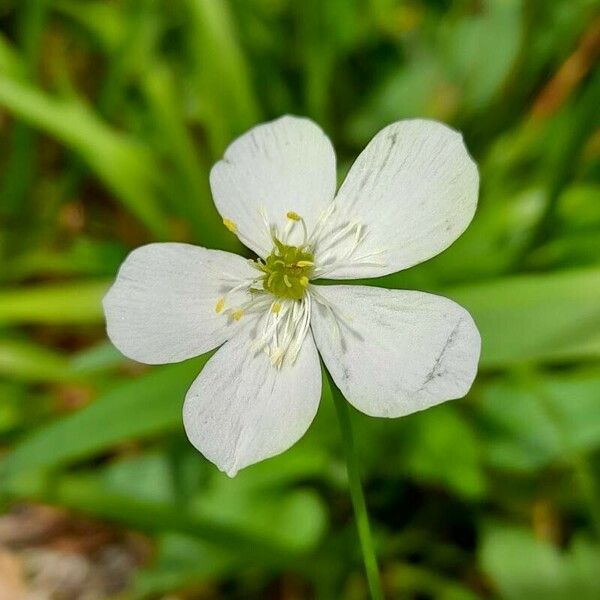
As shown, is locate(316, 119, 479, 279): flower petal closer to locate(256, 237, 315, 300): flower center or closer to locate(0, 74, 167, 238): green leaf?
locate(256, 237, 315, 300): flower center

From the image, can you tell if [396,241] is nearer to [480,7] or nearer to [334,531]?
[334,531]

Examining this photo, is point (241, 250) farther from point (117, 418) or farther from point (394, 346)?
point (394, 346)

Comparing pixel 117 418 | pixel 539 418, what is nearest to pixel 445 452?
pixel 539 418

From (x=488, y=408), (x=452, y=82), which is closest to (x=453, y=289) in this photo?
(x=488, y=408)

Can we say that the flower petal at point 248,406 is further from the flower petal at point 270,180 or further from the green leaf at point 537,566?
the green leaf at point 537,566

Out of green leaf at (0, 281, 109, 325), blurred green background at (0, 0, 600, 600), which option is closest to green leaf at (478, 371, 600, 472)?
blurred green background at (0, 0, 600, 600)

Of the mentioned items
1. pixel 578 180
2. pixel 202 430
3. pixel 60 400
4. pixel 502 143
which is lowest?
pixel 202 430
